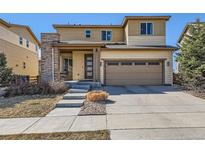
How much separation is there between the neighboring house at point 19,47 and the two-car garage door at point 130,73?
33.1ft

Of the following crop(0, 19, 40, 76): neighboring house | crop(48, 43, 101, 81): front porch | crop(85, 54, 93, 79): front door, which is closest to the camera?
crop(48, 43, 101, 81): front porch

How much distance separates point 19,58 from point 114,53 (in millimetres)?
11623

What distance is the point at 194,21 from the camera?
15031 millimetres

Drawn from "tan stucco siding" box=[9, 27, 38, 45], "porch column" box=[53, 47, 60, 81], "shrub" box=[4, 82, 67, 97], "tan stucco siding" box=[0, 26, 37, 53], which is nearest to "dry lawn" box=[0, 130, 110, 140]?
"shrub" box=[4, 82, 67, 97]

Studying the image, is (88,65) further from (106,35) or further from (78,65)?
(106,35)

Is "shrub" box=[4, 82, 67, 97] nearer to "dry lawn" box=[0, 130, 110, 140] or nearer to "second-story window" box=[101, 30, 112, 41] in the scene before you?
"dry lawn" box=[0, 130, 110, 140]

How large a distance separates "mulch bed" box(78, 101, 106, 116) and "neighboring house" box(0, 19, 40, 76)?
13011mm

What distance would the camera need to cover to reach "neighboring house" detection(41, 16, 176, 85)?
15633mm

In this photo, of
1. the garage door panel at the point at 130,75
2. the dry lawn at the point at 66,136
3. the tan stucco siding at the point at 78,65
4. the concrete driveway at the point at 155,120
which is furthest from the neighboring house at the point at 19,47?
the dry lawn at the point at 66,136

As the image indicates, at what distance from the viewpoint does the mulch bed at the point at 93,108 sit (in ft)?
26.0

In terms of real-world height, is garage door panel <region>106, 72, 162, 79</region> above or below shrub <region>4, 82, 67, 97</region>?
above
